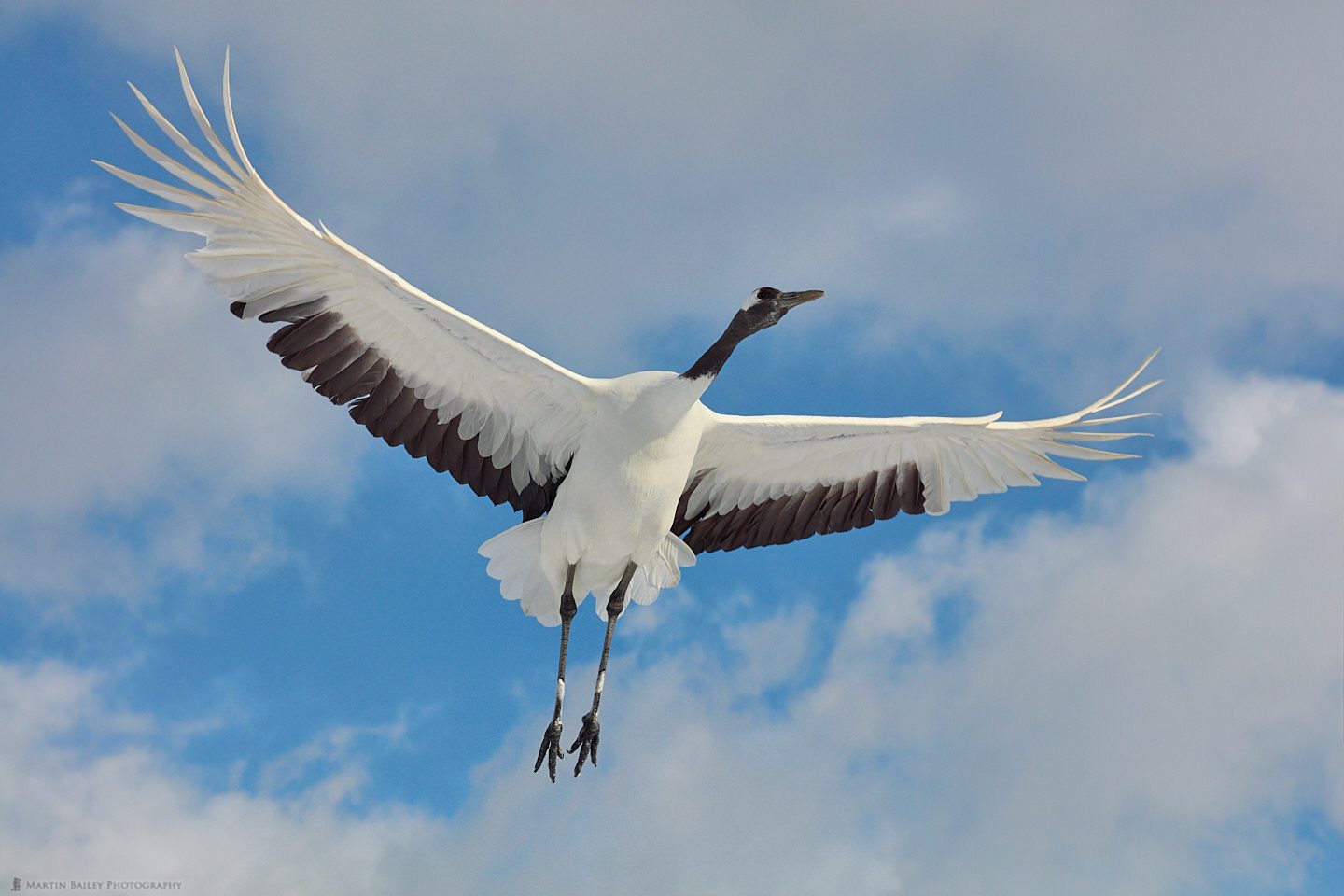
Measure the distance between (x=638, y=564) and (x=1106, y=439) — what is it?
4.59 m

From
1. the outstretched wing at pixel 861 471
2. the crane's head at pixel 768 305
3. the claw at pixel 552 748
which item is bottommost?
the claw at pixel 552 748

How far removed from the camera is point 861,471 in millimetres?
12586

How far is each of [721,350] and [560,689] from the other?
323cm

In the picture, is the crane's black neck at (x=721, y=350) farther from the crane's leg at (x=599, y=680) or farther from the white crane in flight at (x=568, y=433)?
the crane's leg at (x=599, y=680)

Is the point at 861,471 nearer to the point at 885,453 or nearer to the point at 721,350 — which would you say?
Result: the point at 885,453

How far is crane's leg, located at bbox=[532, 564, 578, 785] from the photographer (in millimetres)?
11219

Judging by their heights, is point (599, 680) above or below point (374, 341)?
below

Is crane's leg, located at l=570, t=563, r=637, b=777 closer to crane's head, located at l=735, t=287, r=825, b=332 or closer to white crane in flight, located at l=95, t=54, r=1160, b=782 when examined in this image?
white crane in flight, located at l=95, t=54, r=1160, b=782

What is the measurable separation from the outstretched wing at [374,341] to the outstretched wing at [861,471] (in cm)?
162

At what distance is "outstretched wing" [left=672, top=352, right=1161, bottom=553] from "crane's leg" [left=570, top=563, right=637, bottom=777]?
0.96m

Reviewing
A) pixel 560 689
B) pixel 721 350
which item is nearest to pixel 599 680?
pixel 560 689

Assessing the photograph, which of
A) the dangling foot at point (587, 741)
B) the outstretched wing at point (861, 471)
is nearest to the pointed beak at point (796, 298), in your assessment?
the outstretched wing at point (861, 471)

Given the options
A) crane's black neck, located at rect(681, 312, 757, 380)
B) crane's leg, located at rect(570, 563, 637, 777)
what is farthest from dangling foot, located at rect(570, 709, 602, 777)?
crane's black neck, located at rect(681, 312, 757, 380)

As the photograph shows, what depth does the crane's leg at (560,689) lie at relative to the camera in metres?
11.2
